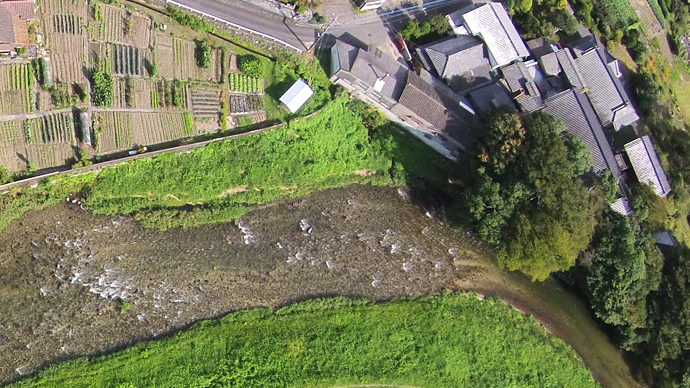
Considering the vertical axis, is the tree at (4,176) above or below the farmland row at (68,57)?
below

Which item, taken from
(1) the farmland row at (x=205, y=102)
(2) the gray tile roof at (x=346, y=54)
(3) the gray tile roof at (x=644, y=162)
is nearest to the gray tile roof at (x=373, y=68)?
(2) the gray tile roof at (x=346, y=54)

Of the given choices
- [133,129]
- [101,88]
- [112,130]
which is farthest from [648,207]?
[101,88]

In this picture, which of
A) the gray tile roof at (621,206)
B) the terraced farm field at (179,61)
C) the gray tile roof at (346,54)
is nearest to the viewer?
the terraced farm field at (179,61)

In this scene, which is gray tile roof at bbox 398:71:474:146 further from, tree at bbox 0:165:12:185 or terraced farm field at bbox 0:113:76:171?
tree at bbox 0:165:12:185

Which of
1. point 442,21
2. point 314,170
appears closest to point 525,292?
point 314,170

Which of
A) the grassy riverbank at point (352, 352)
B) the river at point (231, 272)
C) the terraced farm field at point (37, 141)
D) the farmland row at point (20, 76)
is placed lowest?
the grassy riverbank at point (352, 352)

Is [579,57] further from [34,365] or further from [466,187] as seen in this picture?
[34,365]

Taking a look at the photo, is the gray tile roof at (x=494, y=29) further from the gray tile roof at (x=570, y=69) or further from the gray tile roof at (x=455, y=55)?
the gray tile roof at (x=570, y=69)
